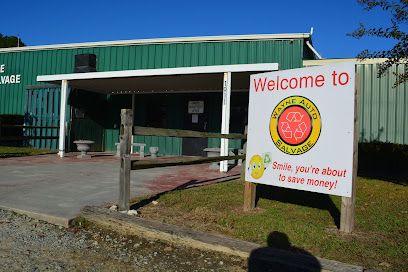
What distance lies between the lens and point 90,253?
383 centimetres

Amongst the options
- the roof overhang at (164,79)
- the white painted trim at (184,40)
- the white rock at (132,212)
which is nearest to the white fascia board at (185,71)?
the roof overhang at (164,79)

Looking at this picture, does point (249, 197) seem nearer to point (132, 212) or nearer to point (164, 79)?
point (132, 212)

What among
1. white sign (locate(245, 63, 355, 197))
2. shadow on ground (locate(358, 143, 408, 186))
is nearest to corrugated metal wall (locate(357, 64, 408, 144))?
shadow on ground (locate(358, 143, 408, 186))

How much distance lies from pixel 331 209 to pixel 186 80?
7.27 meters

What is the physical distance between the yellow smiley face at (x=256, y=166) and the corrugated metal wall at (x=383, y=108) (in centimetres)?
765

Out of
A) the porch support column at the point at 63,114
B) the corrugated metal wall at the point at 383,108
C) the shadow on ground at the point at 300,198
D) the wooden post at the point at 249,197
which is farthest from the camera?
the porch support column at the point at 63,114

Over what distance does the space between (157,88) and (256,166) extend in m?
9.41

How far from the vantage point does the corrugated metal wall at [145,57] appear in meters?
12.4

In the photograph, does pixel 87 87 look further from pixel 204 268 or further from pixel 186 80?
pixel 204 268

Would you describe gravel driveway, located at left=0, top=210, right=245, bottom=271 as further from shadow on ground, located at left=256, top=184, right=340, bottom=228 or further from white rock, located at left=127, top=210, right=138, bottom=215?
shadow on ground, located at left=256, top=184, right=340, bottom=228

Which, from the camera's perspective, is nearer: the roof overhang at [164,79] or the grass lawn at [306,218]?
the grass lawn at [306,218]

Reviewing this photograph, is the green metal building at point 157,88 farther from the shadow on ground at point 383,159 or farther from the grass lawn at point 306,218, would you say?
the grass lawn at point 306,218

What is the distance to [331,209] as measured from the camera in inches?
224

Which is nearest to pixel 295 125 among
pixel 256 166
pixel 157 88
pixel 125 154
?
pixel 256 166
